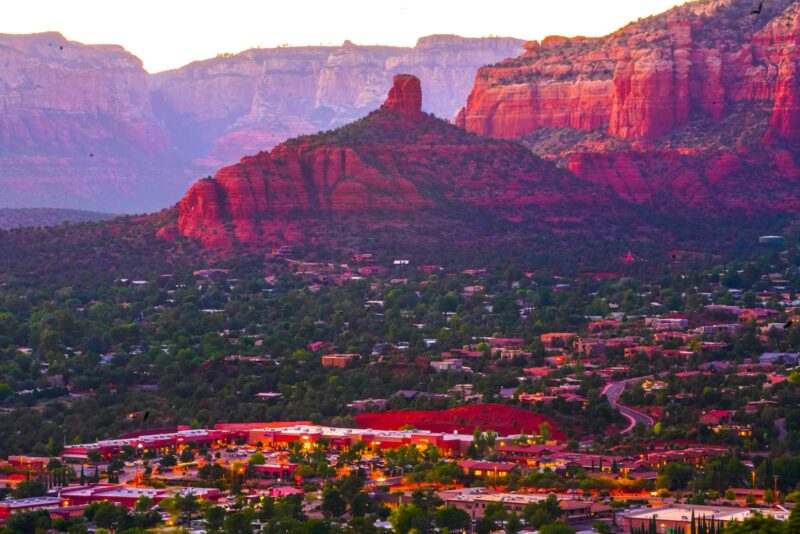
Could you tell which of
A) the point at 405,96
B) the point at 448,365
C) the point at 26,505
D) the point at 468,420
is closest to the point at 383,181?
the point at 405,96

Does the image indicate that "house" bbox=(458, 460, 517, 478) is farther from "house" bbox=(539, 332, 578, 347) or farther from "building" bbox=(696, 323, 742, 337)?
"building" bbox=(696, 323, 742, 337)

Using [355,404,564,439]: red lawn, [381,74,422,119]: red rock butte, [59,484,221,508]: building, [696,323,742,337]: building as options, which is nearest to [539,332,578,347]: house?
[696,323,742,337]: building

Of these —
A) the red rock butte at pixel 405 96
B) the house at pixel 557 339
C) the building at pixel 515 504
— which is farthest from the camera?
the red rock butte at pixel 405 96

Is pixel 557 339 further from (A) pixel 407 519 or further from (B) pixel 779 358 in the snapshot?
(A) pixel 407 519

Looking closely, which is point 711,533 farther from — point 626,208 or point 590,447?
point 626,208

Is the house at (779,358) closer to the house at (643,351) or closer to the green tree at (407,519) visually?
the house at (643,351)

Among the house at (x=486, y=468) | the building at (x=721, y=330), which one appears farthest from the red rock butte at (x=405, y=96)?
the house at (x=486, y=468)
